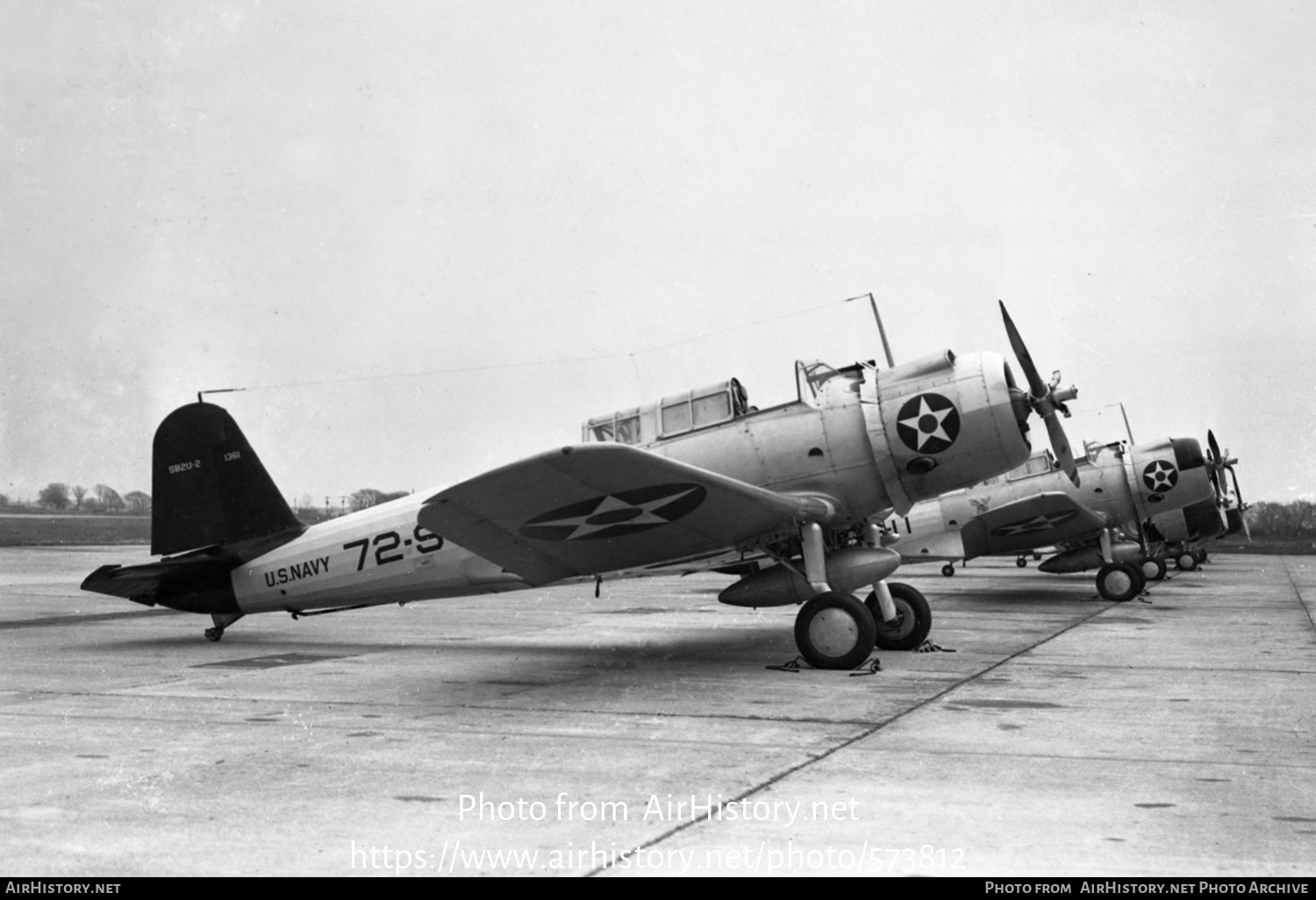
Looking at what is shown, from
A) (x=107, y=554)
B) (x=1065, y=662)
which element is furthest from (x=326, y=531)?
(x=107, y=554)

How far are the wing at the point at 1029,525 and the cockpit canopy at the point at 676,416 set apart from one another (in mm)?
9951

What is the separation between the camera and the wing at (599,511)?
24.7 ft

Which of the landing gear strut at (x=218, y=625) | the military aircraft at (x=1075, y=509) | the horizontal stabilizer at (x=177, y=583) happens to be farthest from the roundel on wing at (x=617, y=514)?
the military aircraft at (x=1075, y=509)

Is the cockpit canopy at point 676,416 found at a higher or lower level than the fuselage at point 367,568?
higher

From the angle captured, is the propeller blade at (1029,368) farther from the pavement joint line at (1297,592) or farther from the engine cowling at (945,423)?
the pavement joint line at (1297,592)

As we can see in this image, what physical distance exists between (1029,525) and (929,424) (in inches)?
412

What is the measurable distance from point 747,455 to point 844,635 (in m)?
1.82

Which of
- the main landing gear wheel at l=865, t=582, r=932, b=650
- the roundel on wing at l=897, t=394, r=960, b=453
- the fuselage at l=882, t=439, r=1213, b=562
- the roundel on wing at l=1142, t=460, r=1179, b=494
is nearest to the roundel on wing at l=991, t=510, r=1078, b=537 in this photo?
the fuselage at l=882, t=439, r=1213, b=562

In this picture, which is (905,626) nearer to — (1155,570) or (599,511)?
(599,511)

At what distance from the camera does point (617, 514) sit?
834 centimetres

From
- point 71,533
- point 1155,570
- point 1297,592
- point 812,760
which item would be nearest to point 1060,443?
point 812,760

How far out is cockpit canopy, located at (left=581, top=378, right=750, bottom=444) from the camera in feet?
32.3

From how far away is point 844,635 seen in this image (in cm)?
855
